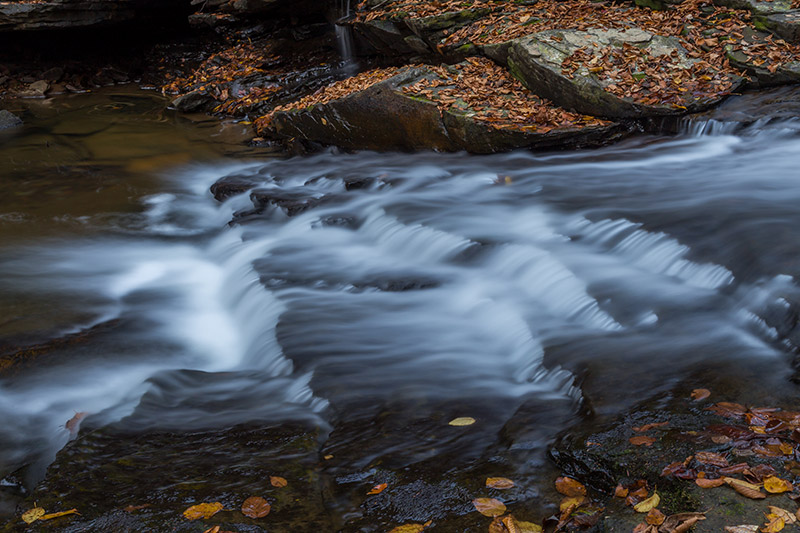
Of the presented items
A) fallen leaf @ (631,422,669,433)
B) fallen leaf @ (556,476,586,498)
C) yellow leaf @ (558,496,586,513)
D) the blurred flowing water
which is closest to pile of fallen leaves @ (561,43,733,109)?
the blurred flowing water

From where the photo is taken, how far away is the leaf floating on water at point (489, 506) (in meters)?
2.78

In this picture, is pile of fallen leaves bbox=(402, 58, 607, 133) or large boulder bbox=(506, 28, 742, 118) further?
pile of fallen leaves bbox=(402, 58, 607, 133)

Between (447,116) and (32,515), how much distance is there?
6993 mm

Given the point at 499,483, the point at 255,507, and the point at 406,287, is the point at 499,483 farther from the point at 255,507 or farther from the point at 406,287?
the point at 406,287

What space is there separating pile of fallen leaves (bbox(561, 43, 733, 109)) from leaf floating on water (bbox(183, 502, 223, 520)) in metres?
7.04

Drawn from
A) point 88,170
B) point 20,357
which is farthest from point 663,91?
point 88,170

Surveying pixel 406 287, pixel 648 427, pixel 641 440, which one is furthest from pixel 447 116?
pixel 641 440

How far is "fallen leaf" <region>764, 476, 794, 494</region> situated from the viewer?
101 inches

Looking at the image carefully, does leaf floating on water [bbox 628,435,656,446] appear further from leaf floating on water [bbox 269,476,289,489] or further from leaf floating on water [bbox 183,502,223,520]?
leaf floating on water [bbox 183,502,223,520]

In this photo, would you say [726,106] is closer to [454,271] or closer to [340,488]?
[454,271]

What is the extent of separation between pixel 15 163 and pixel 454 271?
25.9 ft

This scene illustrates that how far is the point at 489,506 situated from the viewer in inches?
111

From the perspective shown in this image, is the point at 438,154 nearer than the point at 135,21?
Yes

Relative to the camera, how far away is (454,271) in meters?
6.08
